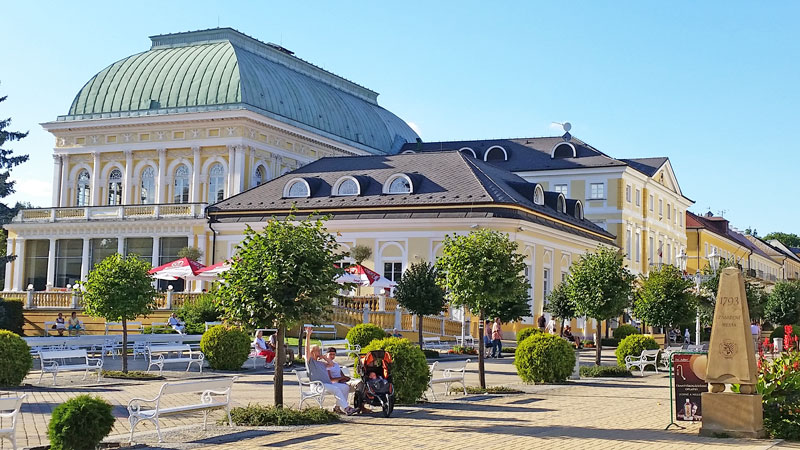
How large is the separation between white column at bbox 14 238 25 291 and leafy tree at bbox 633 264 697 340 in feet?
134

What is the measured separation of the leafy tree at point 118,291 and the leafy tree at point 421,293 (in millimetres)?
11454

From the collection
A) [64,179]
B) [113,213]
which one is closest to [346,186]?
Result: [113,213]

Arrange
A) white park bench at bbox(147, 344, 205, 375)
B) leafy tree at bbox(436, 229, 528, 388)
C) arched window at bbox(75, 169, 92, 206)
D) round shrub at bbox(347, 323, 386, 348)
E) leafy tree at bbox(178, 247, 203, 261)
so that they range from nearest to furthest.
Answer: leafy tree at bbox(436, 229, 528, 388) < white park bench at bbox(147, 344, 205, 375) < round shrub at bbox(347, 323, 386, 348) < leafy tree at bbox(178, 247, 203, 261) < arched window at bbox(75, 169, 92, 206)

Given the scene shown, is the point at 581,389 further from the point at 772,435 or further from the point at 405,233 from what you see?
the point at 405,233

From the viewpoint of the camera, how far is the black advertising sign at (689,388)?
1631cm

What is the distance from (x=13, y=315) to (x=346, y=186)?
1712cm

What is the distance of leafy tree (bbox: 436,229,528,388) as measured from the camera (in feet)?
75.8

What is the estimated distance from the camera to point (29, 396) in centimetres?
2064

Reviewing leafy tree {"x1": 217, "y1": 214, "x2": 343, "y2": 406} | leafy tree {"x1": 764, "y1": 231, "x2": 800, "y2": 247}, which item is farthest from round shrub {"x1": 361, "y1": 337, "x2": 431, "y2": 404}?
leafy tree {"x1": 764, "y1": 231, "x2": 800, "y2": 247}

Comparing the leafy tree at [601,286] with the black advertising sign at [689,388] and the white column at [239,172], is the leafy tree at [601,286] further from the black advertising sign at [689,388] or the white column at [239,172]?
the white column at [239,172]

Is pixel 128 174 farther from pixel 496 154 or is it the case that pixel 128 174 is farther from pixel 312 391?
pixel 312 391

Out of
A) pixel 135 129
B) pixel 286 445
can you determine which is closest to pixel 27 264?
pixel 135 129

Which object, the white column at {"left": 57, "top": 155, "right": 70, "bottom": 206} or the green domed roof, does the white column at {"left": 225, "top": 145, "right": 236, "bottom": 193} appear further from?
the white column at {"left": 57, "top": 155, "right": 70, "bottom": 206}

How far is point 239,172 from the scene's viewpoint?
62.2m
